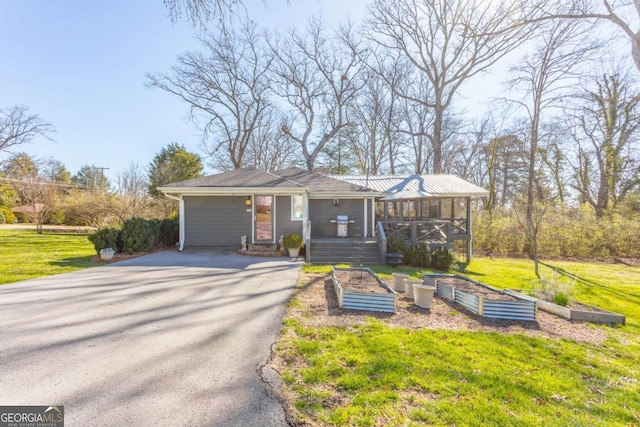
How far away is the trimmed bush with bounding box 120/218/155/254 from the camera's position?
9977 millimetres

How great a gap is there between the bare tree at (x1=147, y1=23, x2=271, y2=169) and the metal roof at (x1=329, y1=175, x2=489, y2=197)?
11.4 meters

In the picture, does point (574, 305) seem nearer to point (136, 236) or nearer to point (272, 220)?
point (272, 220)

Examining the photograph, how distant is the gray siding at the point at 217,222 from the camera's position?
1123 centimetres

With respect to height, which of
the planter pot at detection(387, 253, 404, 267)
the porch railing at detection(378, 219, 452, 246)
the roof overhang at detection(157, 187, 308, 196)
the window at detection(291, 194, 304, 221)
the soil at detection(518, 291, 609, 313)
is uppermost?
the roof overhang at detection(157, 187, 308, 196)

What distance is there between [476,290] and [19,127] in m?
28.9

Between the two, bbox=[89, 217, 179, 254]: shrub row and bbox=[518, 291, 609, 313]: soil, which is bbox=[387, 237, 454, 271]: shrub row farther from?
bbox=[89, 217, 179, 254]: shrub row

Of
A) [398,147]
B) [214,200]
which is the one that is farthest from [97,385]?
[398,147]

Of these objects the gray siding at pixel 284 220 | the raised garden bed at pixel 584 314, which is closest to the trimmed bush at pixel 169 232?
the gray siding at pixel 284 220

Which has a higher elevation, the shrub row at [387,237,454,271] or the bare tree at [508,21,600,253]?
the bare tree at [508,21,600,253]

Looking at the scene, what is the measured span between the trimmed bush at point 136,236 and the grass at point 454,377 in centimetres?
883

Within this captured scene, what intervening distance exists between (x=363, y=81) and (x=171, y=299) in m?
20.2

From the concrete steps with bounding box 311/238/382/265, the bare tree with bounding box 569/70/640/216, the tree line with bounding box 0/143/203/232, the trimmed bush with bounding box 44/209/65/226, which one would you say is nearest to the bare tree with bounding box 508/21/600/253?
the bare tree with bounding box 569/70/640/216

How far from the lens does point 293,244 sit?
33.7ft

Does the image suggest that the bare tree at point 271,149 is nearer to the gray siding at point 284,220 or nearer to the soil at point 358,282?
the gray siding at point 284,220
